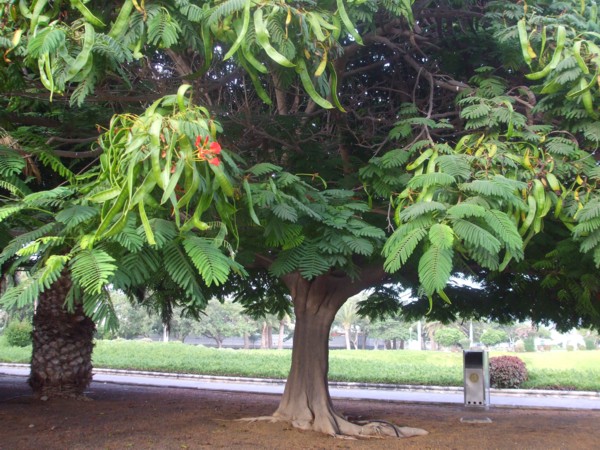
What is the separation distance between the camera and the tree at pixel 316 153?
154 inches

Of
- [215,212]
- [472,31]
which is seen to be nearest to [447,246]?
[215,212]

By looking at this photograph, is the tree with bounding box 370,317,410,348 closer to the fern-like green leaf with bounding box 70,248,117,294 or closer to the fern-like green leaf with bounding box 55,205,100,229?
the fern-like green leaf with bounding box 55,205,100,229

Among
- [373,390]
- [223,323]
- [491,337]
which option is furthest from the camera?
[491,337]

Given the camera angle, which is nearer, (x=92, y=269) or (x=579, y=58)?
(x=92, y=269)

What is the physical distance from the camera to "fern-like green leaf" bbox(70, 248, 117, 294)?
347cm

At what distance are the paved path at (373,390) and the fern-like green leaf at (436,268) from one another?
40.1 feet

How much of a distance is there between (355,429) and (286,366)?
18048 mm

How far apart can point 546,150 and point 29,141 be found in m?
4.74

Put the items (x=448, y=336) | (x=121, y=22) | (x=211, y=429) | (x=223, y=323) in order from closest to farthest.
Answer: (x=121, y=22) < (x=211, y=429) < (x=223, y=323) < (x=448, y=336)

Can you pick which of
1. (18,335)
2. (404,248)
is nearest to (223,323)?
(18,335)

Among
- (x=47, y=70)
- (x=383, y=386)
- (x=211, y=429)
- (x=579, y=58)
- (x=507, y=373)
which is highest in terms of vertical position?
(x=579, y=58)

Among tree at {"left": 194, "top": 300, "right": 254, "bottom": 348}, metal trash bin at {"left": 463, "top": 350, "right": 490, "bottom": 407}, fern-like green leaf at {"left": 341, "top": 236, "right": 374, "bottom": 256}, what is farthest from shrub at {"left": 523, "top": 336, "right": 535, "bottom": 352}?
fern-like green leaf at {"left": 341, "top": 236, "right": 374, "bottom": 256}

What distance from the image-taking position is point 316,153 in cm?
795

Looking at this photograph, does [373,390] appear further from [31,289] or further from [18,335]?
[18,335]
